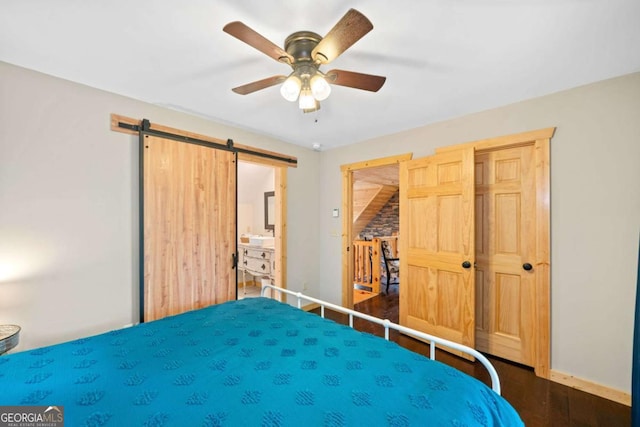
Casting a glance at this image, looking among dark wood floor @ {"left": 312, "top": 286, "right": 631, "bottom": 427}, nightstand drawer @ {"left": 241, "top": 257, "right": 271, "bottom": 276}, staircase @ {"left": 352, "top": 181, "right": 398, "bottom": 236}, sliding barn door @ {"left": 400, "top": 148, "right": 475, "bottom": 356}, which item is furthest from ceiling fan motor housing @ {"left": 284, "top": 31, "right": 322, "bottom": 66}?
staircase @ {"left": 352, "top": 181, "right": 398, "bottom": 236}

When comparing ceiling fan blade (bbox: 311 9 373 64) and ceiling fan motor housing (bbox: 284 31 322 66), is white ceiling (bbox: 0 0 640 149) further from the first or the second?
ceiling fan blade (bbox: 311 9 373 64)

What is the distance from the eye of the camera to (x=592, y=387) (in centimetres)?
203

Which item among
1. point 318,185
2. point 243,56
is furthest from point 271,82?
point 318,185

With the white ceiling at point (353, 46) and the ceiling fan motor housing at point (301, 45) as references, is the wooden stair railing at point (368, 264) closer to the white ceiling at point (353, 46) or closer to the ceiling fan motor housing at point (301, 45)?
the white ceiling at point (353, 46)

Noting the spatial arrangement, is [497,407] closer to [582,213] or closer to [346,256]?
[582,213]

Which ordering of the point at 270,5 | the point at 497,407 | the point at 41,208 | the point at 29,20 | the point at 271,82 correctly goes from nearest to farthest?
→ 1. the point at 497,407
2. the point at 270,5
3. the point at 29,20
4. the point at 271,82
5. the point at 41,208

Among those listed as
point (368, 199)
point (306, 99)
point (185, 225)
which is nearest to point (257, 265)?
point (185, 225)

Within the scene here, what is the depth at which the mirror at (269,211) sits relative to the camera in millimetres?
4969

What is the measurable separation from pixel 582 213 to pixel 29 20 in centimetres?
392

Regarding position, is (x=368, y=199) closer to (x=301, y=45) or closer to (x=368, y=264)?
(x=368, y=264)

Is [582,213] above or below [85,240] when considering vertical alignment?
above

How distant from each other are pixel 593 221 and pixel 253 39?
2768 mm

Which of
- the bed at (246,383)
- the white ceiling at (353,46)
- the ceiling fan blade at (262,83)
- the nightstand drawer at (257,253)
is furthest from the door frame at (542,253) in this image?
the nightstand drawer at (257,253)

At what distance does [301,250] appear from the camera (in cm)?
381
